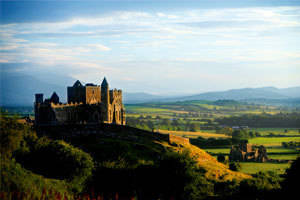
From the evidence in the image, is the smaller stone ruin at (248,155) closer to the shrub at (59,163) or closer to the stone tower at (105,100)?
the stone tower at (105,100)

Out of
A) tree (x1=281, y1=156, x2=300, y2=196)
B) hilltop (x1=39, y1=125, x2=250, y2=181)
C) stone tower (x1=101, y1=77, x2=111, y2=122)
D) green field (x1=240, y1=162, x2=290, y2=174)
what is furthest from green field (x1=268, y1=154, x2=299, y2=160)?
tree (x1=281, y1=156, x2=300, y2=196)

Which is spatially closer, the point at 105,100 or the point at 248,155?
the point at 105,100

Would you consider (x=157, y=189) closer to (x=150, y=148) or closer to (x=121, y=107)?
(x=150, y=148)

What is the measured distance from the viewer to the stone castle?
6088 cm

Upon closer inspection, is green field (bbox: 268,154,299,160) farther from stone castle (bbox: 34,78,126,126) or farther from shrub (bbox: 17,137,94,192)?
shrub (bbox: 17,137,94,192)

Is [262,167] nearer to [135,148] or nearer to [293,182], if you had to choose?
[135,148]

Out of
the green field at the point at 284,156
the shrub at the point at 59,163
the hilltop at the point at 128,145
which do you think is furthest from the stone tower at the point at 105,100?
the green field at the point at 284,156

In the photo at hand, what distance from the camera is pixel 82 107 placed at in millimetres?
69062

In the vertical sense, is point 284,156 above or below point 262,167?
above

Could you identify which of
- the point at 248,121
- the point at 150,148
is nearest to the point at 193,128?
the point at 248,121

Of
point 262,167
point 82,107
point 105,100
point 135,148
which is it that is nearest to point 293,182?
point 135,148

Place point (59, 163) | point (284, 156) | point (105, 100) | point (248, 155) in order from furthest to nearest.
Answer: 1. point (248, 155)
2. point (284, 156)
3. point (105, 100)
4. point (59, 163)

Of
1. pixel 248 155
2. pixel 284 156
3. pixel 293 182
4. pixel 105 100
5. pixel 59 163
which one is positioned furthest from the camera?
pixel 248 155

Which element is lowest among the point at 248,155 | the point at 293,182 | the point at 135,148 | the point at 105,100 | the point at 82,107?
the point at 248,155
